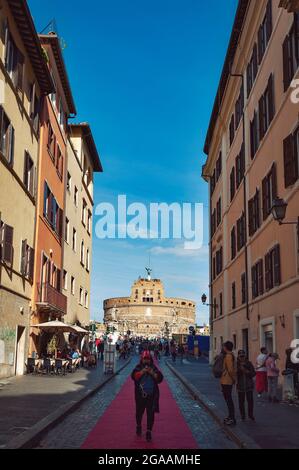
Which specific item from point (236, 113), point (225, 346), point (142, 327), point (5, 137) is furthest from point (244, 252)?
point (142, 327)

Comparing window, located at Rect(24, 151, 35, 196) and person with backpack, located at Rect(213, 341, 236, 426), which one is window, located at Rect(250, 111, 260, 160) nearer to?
window, located at Rect(24, 151, 35, 196)

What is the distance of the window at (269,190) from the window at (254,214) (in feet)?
4.75

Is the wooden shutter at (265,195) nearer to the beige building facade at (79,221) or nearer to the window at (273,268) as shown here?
the window at (273,268)

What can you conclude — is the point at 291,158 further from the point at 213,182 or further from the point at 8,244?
the point at 213,182

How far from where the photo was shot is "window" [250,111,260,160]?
2550 centimetres

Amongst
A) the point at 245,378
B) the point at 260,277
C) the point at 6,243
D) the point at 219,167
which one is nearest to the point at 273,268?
the point at 260,277

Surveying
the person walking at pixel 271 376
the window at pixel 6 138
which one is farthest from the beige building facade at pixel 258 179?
the window at pixel 6 138

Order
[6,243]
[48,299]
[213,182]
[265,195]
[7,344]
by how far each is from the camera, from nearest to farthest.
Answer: [6,243]
[7,344]
[265,195]
[48,299]
[213,182]

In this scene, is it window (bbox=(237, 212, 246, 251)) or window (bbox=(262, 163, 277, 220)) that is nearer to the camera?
window (bbox=(262, 163, 277, 220))

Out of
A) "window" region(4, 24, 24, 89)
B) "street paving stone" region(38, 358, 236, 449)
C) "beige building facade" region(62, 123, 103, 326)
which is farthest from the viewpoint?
"beige building facade" region(62, 123, 103, 326)

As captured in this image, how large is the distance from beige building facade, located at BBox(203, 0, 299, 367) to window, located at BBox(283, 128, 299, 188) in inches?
1.3

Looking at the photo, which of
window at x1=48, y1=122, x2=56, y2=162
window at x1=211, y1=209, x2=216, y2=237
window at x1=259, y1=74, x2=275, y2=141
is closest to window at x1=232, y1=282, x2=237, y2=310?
window at x1=211, y1=209, x2=216, y2=237

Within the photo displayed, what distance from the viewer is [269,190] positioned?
74.8 ft

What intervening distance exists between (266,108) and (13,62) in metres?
10.2
